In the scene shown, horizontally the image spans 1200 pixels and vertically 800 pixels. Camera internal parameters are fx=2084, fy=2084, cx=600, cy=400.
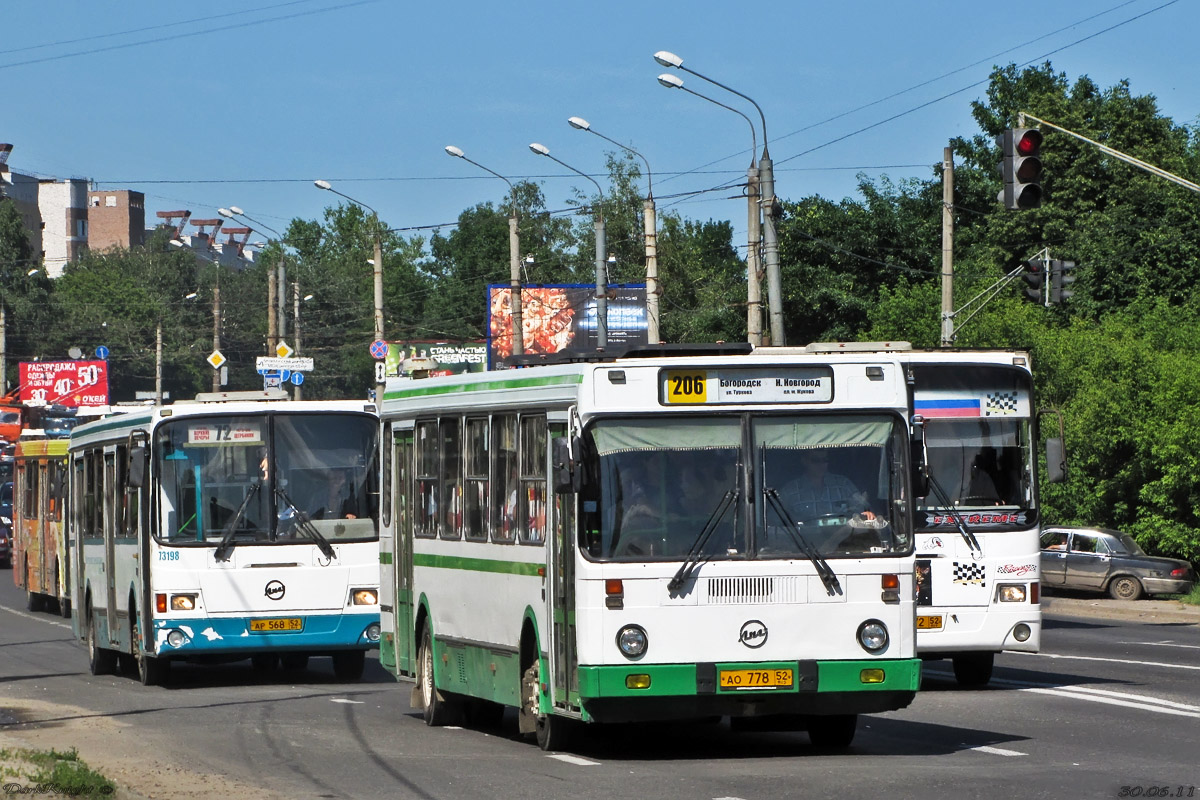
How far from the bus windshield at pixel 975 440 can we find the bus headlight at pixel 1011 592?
0.61m

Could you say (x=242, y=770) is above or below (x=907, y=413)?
below

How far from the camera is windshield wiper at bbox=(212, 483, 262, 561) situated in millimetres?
19094

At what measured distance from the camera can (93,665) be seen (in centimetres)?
2134

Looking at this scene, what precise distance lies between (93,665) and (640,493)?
11080mm

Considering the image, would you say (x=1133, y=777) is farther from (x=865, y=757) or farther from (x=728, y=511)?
(x=728, y=511)

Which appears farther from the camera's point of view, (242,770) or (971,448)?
(971,448)

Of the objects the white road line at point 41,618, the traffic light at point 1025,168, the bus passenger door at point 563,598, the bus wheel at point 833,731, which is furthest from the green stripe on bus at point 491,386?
the white road line at point 41,618

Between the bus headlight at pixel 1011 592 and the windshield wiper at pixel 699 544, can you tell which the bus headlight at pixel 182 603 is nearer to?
the bus headlight at pixel 1011 592

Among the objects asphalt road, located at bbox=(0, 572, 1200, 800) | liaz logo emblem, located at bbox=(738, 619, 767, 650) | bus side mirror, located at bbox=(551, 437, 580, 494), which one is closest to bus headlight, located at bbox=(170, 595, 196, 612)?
asphalt road, located at bbox=(0, 572, 1200, 800)

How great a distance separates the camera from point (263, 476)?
755 inches

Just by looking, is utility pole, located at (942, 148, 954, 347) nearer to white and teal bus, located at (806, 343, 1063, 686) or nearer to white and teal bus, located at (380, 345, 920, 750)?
white and teal bus, located at (806, 343, 1063, 686)

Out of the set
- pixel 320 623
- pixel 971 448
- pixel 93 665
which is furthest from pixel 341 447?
pixel 971 448

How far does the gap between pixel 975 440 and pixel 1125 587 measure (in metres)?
19.4

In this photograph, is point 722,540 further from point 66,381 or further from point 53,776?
point 66,381
